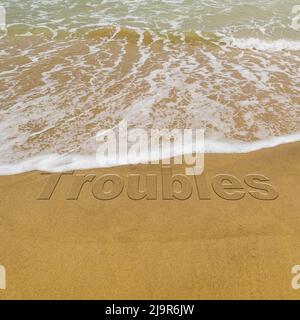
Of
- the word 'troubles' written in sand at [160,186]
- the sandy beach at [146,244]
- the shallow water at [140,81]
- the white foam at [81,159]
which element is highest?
the shallow water at [140,81]

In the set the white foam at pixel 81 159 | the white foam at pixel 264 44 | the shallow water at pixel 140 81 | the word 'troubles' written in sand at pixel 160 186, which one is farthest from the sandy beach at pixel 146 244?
the white foam at pixel 264 44

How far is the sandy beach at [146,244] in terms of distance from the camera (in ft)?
6.57

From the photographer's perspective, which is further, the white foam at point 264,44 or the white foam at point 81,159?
the white foam at point 264,44

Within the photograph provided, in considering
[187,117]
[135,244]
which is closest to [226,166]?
[187,117]

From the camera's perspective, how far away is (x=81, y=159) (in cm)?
325

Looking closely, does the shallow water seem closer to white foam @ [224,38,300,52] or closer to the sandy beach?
white foam @ [224,38,300,52]

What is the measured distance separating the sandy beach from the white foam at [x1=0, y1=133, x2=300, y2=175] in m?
0.16

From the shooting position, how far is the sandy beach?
2004 mm

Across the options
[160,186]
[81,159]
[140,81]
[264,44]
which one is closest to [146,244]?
[160,186]

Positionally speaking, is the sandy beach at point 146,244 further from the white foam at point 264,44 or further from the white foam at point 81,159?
the white foam at point 264,44

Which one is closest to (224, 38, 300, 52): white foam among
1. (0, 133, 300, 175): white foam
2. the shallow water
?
the shallow water

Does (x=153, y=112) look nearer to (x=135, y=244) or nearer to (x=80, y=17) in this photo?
(x=135, y=244)

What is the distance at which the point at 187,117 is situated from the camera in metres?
4.01

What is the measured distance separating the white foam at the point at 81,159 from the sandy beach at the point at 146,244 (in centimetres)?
16
